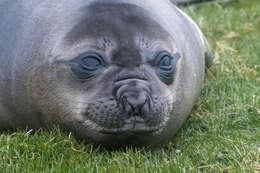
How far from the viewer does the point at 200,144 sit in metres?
3.84

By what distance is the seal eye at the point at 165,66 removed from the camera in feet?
11.1

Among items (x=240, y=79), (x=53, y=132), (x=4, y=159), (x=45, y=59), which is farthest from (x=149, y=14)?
(x=240, y=79)

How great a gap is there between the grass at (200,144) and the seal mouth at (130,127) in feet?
0.59

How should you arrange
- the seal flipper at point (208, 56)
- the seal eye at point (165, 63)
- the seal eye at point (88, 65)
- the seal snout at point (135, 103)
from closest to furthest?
the seal snout at point (135, 103) → the seal eye at point (88, 65) → the seal eye at point (165, 63) → the seal flipper at point (208, 56)

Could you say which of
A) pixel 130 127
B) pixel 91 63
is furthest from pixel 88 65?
pixel 130 127

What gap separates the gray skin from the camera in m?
3.25

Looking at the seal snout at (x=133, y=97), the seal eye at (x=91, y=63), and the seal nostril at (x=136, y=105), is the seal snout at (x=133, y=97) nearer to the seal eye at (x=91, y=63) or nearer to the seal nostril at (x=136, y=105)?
the seal nostril at (x=136, y=105)

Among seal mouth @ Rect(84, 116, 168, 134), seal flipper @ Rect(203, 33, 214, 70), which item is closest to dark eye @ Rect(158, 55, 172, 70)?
seal mouth @ Rect(84, 116, 168, 134)

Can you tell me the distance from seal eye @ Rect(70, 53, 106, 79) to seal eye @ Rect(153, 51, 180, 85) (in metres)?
0.38

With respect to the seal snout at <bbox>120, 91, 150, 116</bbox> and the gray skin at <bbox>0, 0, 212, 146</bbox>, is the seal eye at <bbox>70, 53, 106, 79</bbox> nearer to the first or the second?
the gray skin at <bbox>0, 0, 212, 146</bbox>

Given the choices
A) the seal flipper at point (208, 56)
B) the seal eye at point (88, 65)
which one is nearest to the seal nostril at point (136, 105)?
the seal eye at point (88, 65)

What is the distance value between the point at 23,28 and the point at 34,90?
517 millimetres

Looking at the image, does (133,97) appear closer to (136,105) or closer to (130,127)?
(136,105)

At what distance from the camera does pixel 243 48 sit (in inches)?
245
